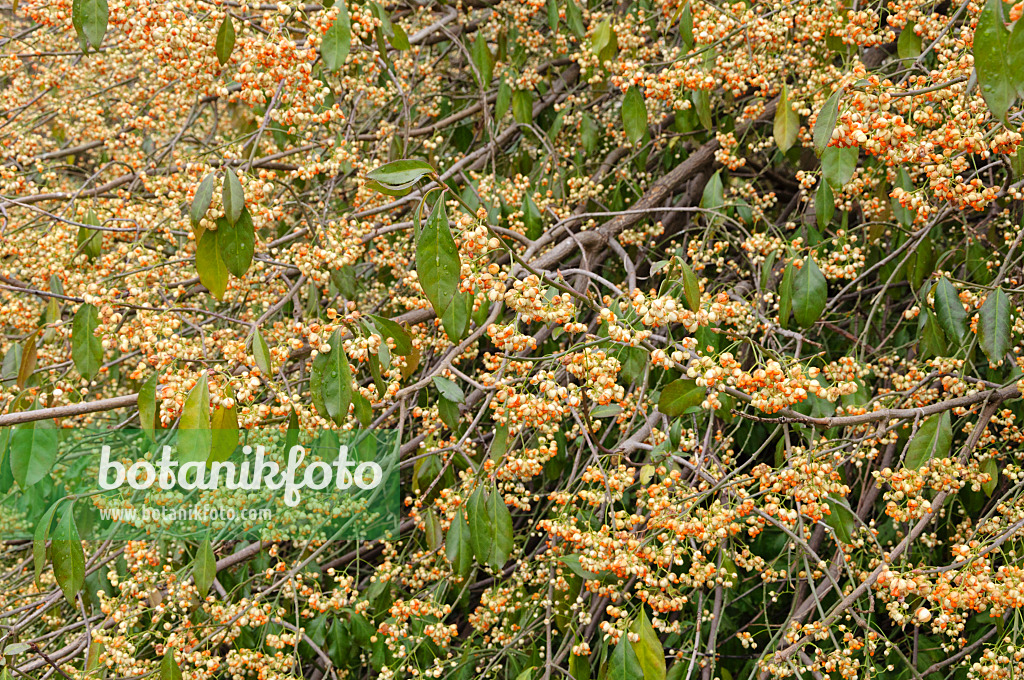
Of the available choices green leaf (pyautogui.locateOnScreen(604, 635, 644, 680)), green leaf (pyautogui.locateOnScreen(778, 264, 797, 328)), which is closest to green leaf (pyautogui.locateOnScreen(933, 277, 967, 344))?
green leaf (pyautogui.locateOnScreen(778, 264, 797, 328))

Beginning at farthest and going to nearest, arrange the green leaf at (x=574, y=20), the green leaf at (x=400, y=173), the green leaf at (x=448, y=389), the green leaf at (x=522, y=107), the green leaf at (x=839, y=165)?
1. the green leaf at (x=522, y=107)
2. the green leaf at (x=574, y=20)
3. the green leaf at (x=448, y=389)
4. the green leaf at (x=839, y=165)
5. the green leaf at (x=400, y=173)

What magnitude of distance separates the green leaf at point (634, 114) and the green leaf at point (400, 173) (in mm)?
1171

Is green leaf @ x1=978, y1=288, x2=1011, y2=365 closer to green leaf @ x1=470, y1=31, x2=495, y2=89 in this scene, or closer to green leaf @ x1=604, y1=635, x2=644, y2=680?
green leaf @ x1=604, y1=635, x2=644, y2=680

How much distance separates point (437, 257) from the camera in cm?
143

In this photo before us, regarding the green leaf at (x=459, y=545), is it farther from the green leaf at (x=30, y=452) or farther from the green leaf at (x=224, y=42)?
the green leaf at (x=224, y=42)

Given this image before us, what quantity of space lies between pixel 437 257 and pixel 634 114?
4.10ft

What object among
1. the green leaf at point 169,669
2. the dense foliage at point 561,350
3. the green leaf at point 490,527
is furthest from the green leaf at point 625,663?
the green leaf at point 169,669

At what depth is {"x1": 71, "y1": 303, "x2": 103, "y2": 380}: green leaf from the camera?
1908 millimetres

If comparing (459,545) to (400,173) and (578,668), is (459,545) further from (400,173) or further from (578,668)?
(400,173)

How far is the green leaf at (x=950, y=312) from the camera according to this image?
1953mm

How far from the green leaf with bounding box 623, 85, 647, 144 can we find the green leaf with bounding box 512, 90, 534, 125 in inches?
20.5

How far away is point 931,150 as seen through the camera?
5.33 feet

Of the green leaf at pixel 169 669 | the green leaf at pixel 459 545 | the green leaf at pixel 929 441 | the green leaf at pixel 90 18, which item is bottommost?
the green leaf at pixel 169 669

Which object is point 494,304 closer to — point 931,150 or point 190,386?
point 190,386
